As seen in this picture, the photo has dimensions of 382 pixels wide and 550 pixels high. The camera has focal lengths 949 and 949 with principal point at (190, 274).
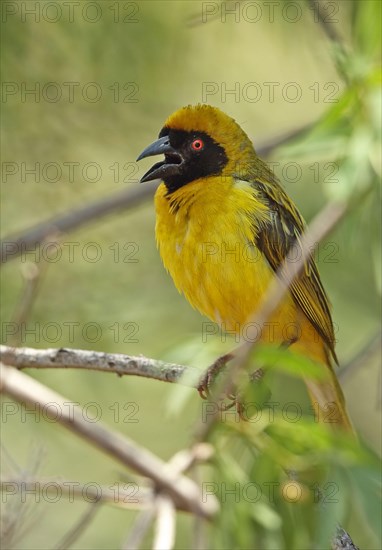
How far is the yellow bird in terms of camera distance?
4453 mm

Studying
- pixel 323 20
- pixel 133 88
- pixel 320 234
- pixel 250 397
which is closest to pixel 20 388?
pixel 250 397

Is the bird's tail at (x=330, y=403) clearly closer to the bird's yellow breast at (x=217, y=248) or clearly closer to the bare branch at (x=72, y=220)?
the bird's yellow breast at (x=217, y=248)

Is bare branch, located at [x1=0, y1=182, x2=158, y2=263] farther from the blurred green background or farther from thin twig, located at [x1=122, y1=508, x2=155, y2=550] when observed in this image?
thin twig, located at [x1=122, y1=508, x2=155, y2=550]

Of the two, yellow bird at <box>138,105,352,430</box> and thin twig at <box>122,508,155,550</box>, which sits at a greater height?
yellow bird at <box>138,105,352,430</box>

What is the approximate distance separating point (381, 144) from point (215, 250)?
1328mm

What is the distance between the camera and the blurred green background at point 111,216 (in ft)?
20.4

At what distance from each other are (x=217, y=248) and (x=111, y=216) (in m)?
1.63

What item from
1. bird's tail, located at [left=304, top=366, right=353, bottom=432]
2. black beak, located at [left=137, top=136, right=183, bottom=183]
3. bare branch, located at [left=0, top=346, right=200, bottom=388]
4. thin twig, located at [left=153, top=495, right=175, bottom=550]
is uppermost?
black beak, located at [left=137, top=136, right=183, bottom=183]

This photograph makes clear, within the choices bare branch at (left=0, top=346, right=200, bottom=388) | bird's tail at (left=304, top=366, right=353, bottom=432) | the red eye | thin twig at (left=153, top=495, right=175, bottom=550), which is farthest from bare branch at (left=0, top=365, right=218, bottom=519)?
the red eye

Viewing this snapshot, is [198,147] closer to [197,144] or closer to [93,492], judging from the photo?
[197,144]

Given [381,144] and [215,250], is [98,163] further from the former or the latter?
[381,144]

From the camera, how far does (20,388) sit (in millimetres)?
2834

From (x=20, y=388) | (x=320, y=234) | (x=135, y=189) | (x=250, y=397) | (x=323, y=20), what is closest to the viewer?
(x=320, y=234)

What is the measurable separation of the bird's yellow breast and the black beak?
0.18 metres
